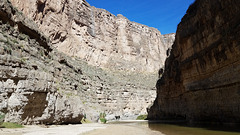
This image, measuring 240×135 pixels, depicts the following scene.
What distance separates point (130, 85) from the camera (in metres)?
53.7

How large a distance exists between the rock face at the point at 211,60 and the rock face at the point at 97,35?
38.8 m

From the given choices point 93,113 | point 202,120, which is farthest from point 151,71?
point 202,120

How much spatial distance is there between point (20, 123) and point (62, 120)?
18.8 ft

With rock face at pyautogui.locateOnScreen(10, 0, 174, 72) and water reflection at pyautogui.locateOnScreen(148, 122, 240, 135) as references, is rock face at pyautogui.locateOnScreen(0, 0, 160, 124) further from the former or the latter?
rock face at pyautogui.locateOnScreen(10, 0, 174, 72)

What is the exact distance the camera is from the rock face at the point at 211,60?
11742 millimetres

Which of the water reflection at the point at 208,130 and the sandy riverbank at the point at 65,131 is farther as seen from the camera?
the water reflection at the point at 208,130

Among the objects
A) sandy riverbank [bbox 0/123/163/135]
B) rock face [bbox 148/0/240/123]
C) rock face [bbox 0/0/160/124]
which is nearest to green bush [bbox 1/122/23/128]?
rock face [bbox 0/0/160/124]

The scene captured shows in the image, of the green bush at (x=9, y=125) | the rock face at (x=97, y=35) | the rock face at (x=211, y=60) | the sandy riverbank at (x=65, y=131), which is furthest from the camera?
the rock face at (x=97, y=35)

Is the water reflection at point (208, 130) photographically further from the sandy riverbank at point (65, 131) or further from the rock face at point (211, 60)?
the sandy riverbank at point (65, 131)

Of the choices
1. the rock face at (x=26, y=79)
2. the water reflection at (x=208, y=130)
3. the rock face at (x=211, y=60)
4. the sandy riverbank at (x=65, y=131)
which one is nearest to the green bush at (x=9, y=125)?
the rock face at (x=26, y=79)

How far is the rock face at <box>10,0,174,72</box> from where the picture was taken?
46506mm

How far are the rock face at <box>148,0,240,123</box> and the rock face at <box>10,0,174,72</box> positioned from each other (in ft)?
127

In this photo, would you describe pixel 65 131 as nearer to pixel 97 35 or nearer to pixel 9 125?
pixel 9 125

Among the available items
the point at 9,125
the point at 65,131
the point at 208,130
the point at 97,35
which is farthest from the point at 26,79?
the point at 97,35
